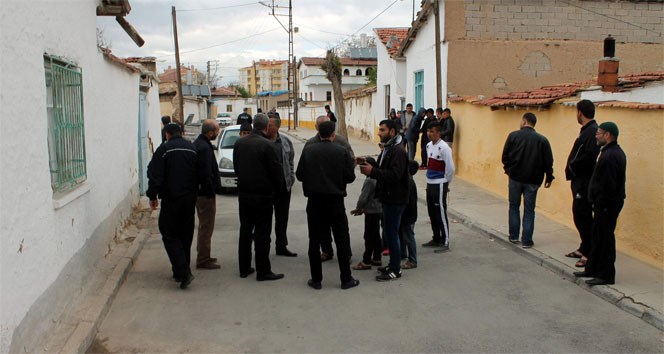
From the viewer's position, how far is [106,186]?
7.64 m

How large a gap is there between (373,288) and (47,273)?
3.26m

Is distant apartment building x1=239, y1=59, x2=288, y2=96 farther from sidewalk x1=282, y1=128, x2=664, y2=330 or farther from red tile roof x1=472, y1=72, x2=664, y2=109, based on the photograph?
sidewalk x1=282, y1=128, x2=664, y2=330

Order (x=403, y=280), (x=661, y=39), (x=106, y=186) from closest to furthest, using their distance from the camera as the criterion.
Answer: (x=403, y=280) → (x=106, y=186) → (x=661, y=39)

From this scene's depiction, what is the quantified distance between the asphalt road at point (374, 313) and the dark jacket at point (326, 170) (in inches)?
44.6

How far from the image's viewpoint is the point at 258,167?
248 inches

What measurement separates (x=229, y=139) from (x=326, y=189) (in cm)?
829

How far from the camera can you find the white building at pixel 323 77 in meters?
63.8

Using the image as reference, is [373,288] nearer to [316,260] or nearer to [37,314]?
[316,260]

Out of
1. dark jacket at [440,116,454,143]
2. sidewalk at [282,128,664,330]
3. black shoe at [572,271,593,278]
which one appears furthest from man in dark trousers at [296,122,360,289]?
dark jacket at [440,116,454,143]

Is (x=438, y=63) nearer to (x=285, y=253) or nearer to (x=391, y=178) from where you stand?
(x=285, y=253)

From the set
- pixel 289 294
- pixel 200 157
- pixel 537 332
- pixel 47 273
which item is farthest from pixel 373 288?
pixel 47 273

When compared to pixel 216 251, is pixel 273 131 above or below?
above

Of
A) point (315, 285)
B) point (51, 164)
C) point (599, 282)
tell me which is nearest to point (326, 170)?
point (315, 285)

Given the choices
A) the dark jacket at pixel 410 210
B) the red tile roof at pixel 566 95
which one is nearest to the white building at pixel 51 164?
the dark jacket at pixel 410 210
